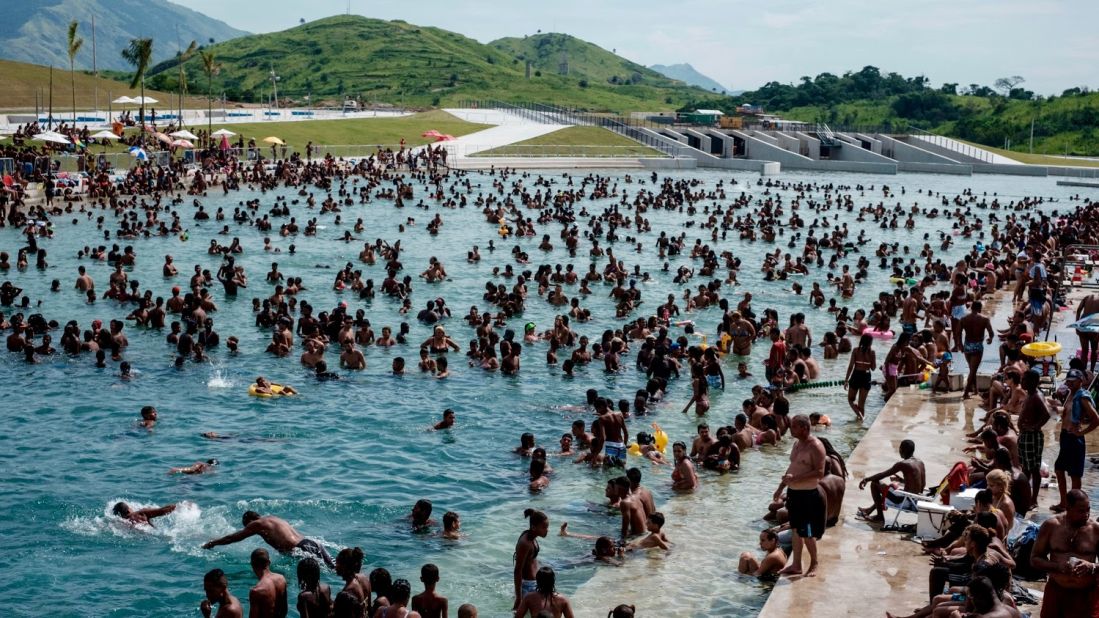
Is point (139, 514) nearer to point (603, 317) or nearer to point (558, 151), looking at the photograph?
point (603, 317)

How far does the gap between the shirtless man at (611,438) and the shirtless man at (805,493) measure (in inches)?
218

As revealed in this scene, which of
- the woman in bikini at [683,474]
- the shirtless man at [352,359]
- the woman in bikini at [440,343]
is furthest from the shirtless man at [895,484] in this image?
the woman in bikini at [440,343]

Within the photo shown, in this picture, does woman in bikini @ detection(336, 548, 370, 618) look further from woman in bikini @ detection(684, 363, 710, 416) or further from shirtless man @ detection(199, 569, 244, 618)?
woman in bikini @ detection(684, 363, 710, 416)

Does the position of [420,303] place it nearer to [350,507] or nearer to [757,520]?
[350,507]

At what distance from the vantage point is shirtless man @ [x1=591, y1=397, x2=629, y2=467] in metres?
16.5

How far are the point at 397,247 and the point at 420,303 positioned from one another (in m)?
7.15

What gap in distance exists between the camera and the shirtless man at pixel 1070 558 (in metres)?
8.44

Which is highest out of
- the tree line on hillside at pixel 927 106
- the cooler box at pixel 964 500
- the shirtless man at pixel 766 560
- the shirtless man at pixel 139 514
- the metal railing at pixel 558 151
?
the tree line on hillside at pixel 927 106

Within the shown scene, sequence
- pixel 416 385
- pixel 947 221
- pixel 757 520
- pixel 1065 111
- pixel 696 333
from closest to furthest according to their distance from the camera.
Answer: pixel 757 520 < pixel 416 385 < pixel 696 333 < pixel 947 221 < pixel 1065 111

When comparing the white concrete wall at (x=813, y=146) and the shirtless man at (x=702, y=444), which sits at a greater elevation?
the white concrete wall at (x=813, y=146)

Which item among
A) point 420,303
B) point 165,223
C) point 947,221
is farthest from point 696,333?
point 947,221

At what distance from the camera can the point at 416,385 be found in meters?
22.3

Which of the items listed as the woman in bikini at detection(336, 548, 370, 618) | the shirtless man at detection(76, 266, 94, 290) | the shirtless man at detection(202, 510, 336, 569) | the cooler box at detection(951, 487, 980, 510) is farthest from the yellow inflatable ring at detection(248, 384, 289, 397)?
the cooler box at detection(951, 487, 980, 510)

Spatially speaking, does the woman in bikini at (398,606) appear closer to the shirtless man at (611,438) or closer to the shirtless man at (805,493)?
the shirtless man at (805,493)
